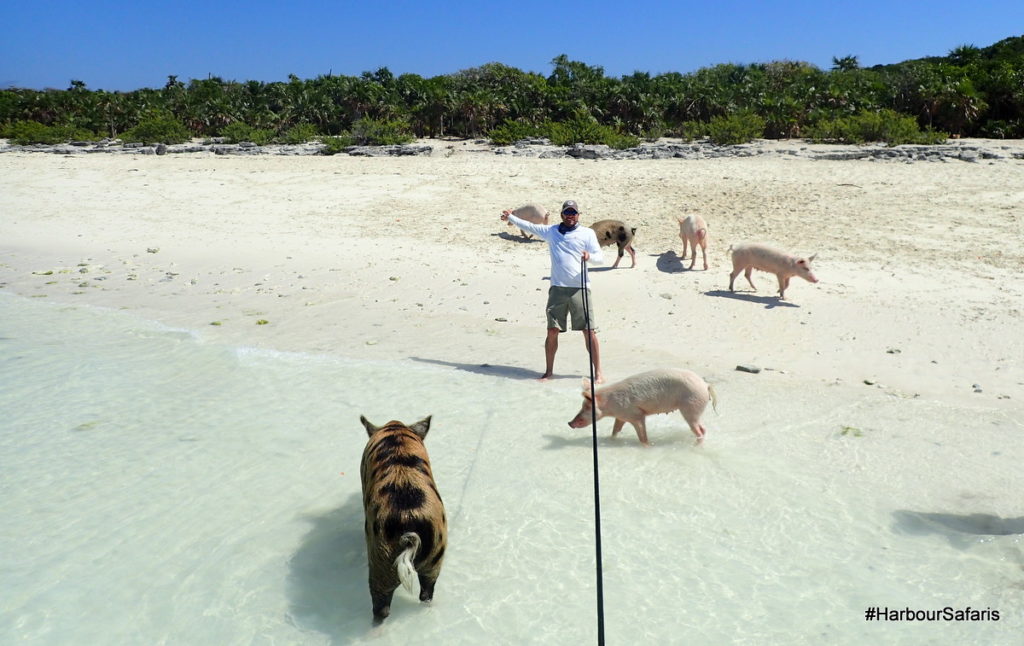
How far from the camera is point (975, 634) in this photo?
424 centimetres

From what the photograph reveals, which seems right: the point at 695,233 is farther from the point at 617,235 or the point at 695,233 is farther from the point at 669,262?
the point at 617,235

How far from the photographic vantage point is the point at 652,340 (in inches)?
376

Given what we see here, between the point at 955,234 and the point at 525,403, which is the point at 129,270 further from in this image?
the point at 955,234

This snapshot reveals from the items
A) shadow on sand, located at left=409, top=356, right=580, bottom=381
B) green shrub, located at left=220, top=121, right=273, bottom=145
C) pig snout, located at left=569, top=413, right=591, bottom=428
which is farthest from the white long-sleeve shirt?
green shrub, located at left=220, top=121, right=273, bottom=145

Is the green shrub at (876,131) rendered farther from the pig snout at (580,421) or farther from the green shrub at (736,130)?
the pig snout at (580,421)

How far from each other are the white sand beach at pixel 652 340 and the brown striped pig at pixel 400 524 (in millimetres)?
438

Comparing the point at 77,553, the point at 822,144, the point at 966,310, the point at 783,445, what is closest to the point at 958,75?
the point at 822,144

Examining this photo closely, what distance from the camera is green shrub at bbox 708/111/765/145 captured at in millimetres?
23047

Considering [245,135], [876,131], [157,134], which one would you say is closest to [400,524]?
[876,131]

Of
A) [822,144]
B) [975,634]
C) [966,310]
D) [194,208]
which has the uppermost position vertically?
[822,144]

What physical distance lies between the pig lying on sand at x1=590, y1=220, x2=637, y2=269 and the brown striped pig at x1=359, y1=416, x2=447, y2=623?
8.36m

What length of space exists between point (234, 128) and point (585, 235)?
26857 mm

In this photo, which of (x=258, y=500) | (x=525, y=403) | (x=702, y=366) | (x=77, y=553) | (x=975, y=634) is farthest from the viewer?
(x=702, y=366)

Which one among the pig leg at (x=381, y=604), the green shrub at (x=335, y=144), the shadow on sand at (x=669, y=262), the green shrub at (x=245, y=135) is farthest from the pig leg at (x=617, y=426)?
the green shrub at (x=245, y=135)
